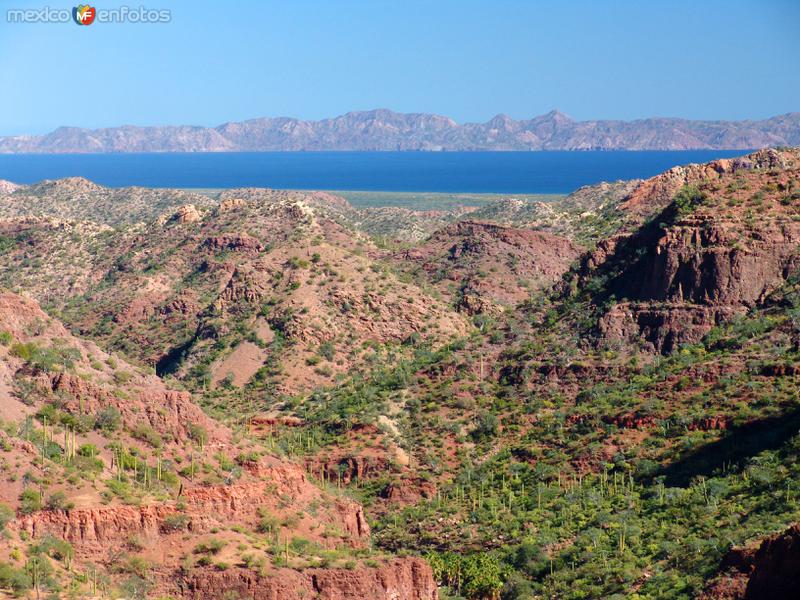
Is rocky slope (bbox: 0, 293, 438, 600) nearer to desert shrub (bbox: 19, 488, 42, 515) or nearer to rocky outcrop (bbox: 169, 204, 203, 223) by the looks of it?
desert shrub (bbox: 19, 488, 42, 515)

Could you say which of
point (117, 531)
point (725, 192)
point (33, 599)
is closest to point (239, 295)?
point (725, 192)

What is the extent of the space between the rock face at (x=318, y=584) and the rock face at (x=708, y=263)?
104 ft

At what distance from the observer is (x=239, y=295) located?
3890 inches

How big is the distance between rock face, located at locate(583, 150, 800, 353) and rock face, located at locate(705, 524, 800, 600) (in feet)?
102

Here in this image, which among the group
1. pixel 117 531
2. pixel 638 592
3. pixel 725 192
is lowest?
pixel 638 592

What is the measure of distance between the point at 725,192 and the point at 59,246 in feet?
225

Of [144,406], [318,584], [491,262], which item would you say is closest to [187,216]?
[491,262]

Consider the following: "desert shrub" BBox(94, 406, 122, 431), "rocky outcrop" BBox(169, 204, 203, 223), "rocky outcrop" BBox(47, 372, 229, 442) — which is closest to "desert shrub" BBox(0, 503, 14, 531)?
"desert shrub" BBox(94, 406, 122, 431)

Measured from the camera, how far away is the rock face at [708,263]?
78688mm

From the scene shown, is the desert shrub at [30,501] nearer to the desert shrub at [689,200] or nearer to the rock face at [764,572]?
the rock face at [764,572]

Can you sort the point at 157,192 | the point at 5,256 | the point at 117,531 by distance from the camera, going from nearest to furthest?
the point at 117,531, the point at 5,256, the point at 157,192

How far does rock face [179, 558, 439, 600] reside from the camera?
160 ft

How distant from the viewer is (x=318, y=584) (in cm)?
4959

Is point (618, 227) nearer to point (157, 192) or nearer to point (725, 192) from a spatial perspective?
point (725, 192)
